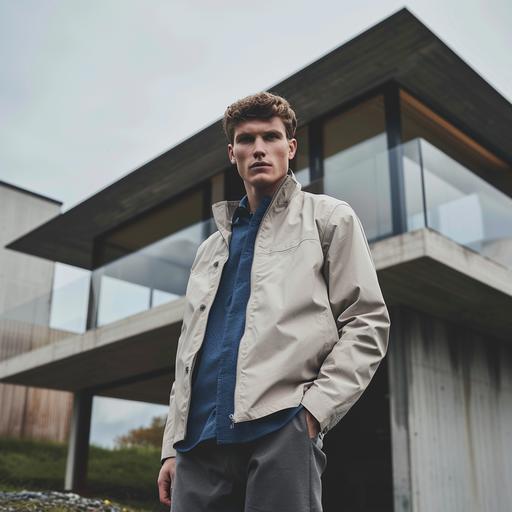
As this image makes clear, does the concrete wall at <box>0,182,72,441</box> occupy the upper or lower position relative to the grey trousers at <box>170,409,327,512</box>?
upper

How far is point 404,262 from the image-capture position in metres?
7.30

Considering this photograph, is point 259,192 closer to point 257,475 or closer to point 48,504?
point 257,475

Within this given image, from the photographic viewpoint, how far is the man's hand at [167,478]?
196cm

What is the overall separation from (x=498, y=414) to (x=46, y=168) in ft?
163

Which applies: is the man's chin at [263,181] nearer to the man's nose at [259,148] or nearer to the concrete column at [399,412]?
the man's nose at [259,148]

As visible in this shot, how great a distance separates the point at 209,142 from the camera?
1078 centimetres

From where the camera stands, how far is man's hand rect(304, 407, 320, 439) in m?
1.63

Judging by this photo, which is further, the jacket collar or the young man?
the jacket collar

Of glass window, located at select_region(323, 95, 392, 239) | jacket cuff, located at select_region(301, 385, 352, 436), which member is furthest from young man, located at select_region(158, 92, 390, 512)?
glass window, located at select_region(323, 95, 392, 239)

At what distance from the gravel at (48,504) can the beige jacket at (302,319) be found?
4.96m

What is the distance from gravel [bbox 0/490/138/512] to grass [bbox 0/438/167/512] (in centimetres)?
589

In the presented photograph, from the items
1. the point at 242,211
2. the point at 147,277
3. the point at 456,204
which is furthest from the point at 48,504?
the point at 242,211

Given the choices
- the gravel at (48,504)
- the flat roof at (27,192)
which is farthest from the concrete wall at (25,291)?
the gravel at (48,504)

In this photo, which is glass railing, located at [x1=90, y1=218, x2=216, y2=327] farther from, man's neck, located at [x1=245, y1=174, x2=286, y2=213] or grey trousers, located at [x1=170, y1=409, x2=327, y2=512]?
grey trousers, located at [x1=170, y1=409, x2=327, y2=512]
